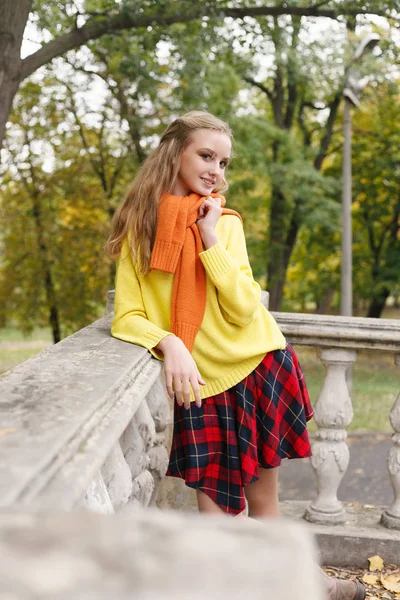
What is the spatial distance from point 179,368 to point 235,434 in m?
0.42

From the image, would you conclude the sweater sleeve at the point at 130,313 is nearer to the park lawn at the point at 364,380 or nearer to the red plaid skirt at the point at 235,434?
the red plaid skirt at the point at 235,434

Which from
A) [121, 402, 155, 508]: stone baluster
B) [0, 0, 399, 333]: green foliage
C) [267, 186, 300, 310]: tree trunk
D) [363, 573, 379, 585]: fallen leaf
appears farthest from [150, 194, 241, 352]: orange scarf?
[267, 186, 300, 310]: tree trunk

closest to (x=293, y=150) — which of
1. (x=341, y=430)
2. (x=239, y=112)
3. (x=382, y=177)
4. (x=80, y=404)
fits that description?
(x=239, y=112)

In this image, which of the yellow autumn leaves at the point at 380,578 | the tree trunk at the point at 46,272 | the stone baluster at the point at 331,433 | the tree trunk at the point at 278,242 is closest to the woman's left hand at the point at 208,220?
the stone baluster at the point at 331,433

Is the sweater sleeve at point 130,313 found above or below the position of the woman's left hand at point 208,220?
below

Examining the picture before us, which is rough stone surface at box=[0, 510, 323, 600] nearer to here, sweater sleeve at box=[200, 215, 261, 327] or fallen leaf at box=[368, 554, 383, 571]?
sweater sleeve at box=[200, 215, 261, 327]

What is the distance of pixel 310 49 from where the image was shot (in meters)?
13.7

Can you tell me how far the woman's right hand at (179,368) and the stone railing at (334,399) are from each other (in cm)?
108

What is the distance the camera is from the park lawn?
11281mm

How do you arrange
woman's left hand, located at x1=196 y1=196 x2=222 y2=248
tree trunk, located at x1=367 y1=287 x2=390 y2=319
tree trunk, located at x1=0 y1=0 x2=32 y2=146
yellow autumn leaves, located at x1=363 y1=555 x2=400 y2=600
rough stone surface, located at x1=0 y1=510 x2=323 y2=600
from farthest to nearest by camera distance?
tree trunk, located at x1=367 y1=287 x2=390 y2=319, tree trunk, located at x1=0 y1=0 x2=32 y2=146, yellow autumn leaves, located at x1=363 y1=555 x2=400 y2=600, woman's left hand, located at x1=196 y1=196 x2=222 y2=248, rough stone surface, located at x1=0 y1=510 x2=323 y2=600

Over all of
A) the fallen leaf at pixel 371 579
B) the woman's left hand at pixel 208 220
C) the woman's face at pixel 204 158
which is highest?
the woman's face at pixel 204 158

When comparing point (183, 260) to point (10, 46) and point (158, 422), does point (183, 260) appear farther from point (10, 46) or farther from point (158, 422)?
point (10, 46)

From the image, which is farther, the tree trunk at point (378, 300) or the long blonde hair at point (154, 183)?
the tree trunk at point (378, 300)

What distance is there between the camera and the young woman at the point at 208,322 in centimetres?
239
